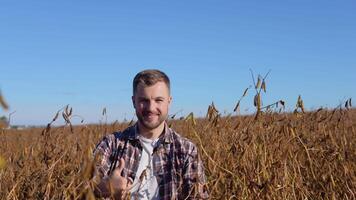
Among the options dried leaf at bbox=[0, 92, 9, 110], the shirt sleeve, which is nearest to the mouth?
the shirt sleeve

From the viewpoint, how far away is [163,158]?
6.49ft

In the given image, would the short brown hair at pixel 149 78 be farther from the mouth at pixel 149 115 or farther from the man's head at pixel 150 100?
the mouth at pixel 149 115

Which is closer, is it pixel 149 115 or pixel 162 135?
pixel 149 115

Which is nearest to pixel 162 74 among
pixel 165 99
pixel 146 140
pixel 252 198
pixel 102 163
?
pixel 165 99

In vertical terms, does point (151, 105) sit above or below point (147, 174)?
above

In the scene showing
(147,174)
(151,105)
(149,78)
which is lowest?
(147,174)

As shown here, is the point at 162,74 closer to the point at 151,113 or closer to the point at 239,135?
the point at 151,113

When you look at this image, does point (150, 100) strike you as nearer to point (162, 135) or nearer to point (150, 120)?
point (150, 120)

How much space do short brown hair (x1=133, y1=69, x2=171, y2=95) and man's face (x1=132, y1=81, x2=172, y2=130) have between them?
0.06ft

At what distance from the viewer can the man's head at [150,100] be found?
6.22ft

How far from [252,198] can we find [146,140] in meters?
0.54

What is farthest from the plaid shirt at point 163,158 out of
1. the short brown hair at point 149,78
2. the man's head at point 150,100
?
the short brown hair at point 149,78

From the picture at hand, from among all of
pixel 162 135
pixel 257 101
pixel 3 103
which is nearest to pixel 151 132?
pixel 162 135

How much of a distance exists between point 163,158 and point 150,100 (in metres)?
0.27
